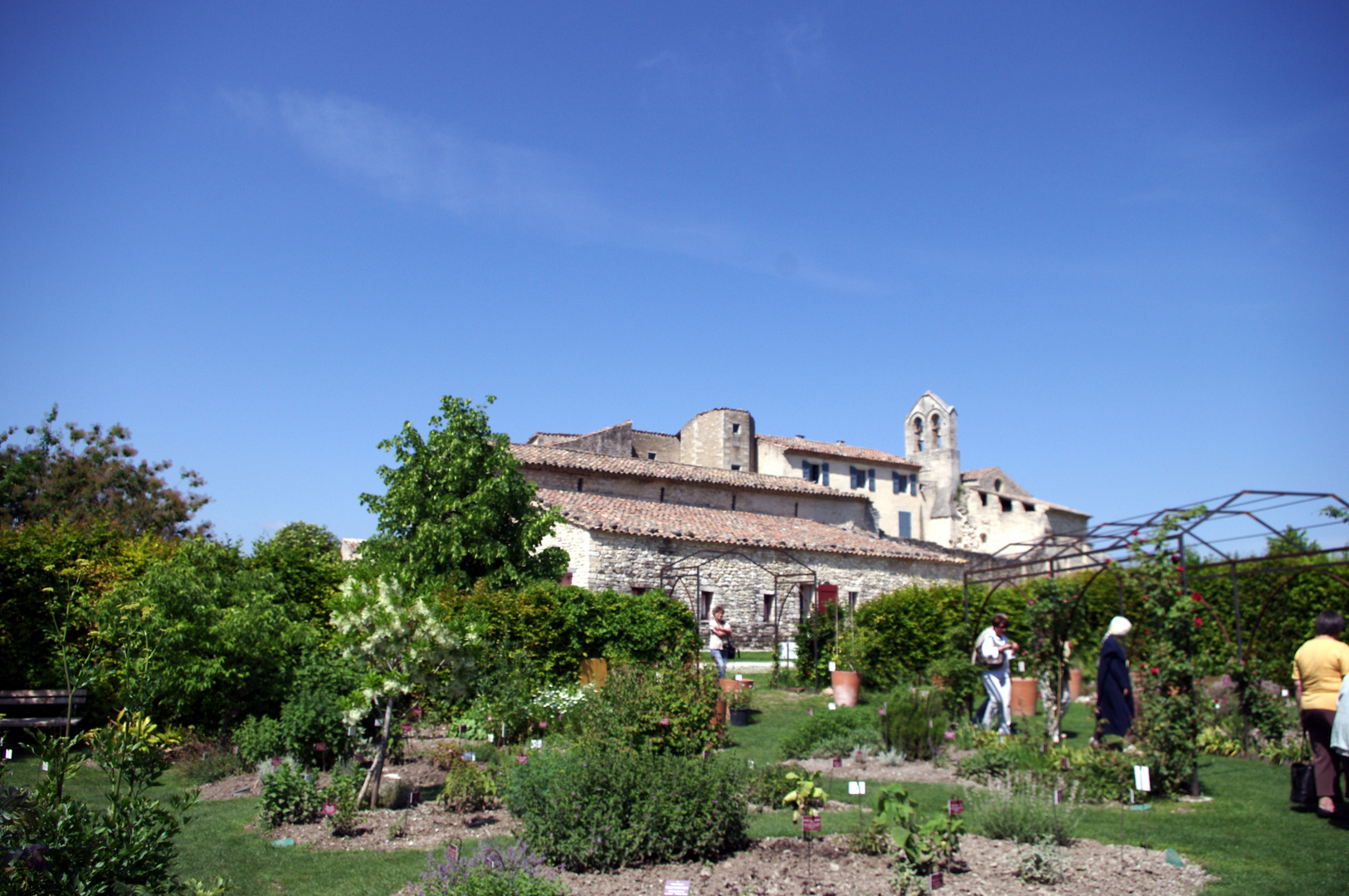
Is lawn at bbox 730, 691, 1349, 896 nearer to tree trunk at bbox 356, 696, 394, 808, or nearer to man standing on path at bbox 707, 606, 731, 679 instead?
tree trunk at bbox 356, 696, 394, 808

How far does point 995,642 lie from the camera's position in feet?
35.1

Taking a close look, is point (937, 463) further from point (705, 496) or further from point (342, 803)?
point (342, 803)

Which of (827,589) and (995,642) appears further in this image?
(827,589)

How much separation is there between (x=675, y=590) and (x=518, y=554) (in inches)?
274

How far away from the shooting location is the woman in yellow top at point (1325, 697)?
7.21 metres

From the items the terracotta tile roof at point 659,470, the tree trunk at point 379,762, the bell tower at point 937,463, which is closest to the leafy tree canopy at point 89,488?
the terracotta tile roof at point 659,470

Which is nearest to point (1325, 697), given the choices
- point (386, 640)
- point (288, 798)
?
point (386, 640)

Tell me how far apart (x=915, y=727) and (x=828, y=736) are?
3.38 ft

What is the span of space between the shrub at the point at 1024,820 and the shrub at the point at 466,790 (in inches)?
163

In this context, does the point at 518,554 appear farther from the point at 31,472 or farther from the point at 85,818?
the point at 31,472

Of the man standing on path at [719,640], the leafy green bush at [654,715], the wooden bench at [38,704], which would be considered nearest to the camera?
the leafy green bush at [654,715]

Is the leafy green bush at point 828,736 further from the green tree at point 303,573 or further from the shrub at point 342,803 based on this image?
the green tree at point 303,573

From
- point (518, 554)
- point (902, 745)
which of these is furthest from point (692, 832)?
Result: point (518, 554)

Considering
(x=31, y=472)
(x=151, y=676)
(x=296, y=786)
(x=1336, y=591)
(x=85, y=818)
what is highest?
(x=31, y=472)
